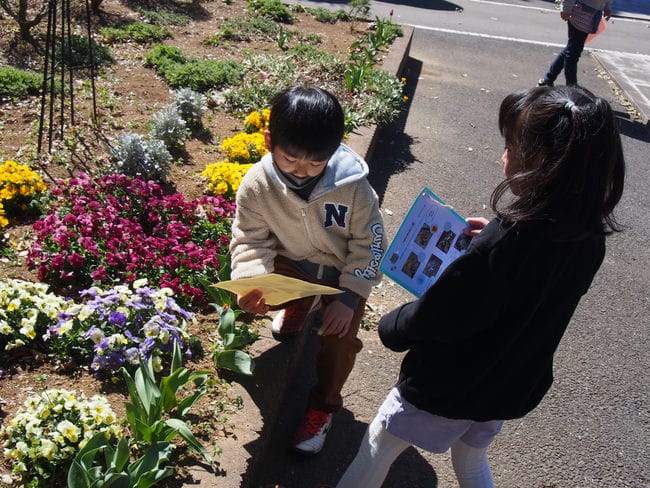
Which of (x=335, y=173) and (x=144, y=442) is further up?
(x=335, y=173)

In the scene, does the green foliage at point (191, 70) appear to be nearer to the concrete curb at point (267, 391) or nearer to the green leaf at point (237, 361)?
the concrete curb at point (267, 391)

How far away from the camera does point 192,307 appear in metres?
3.19

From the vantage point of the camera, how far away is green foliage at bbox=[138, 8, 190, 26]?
25.3 ft

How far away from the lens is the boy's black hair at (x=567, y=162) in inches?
59.6

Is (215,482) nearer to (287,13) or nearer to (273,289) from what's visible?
(273,289)

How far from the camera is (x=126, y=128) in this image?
15.8ft

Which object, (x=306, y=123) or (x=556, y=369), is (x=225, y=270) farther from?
(x=556, y=369)

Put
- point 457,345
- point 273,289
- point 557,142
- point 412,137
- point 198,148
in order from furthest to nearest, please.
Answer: point 412,137
point 198,148
point 273,289
point 457,345
point 557,142

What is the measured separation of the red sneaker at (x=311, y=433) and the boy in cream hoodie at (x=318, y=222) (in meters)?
0.06

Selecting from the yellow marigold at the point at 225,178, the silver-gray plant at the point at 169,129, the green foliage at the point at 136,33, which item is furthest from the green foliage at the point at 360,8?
the yellow marigold at the point at 225,178

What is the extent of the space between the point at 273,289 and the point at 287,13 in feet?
24.4

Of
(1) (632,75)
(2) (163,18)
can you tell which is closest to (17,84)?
(2) (163,18)

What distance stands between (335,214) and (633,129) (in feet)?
21.3

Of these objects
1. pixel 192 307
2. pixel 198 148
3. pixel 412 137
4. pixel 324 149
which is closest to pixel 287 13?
pixel 412 137
